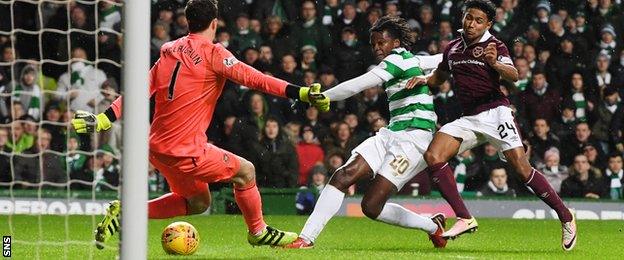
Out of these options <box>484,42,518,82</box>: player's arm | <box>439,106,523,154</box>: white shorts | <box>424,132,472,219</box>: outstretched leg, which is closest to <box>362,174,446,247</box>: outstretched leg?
<box>424,132,472,219</box>: outstretched leg

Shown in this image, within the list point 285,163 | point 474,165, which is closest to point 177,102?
point 285,163

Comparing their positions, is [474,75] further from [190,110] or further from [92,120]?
[92,120]

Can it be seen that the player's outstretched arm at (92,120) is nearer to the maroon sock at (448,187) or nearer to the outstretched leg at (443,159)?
the outstretched leg at (443,159)

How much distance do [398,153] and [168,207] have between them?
75.6 inches

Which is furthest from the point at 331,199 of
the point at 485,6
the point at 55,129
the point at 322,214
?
the point at 55,129

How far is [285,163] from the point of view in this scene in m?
15.4

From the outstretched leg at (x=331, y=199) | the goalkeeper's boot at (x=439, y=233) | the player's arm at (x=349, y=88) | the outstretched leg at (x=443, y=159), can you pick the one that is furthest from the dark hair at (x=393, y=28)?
the goalkeeper's boot at (x=439, y=233)

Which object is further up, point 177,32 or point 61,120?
point 177,32

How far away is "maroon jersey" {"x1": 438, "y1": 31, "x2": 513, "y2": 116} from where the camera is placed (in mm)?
9773

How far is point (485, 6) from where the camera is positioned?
9617 millimetres

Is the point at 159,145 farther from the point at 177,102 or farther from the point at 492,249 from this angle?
the point at 492,249

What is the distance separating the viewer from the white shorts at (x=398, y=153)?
9883mm

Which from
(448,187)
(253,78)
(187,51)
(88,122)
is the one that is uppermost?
(187,51)

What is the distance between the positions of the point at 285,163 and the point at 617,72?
17.0ft
